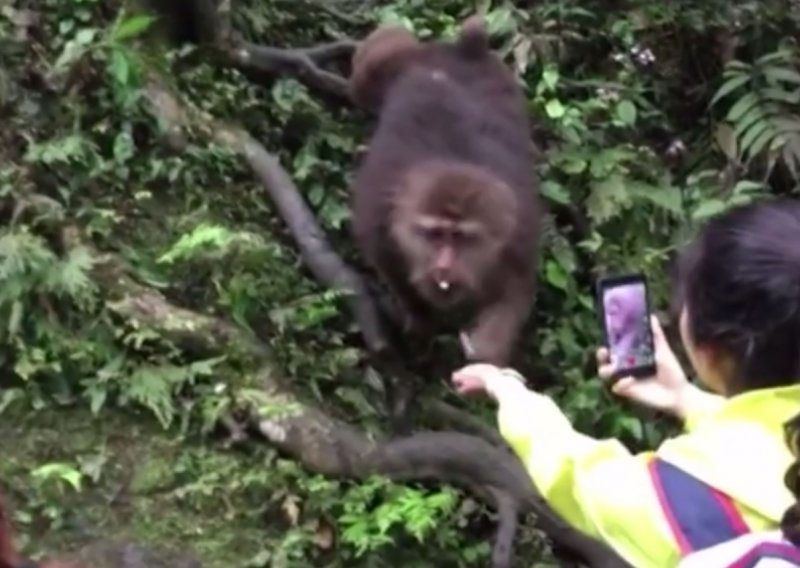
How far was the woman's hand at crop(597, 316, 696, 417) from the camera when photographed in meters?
2.87

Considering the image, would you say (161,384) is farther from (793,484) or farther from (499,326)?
(793,484)

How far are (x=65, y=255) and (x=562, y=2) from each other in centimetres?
327

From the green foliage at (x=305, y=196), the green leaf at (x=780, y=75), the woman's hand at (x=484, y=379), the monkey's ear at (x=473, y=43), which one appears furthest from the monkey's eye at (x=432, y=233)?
the woman's hand at (x=484, y=379)

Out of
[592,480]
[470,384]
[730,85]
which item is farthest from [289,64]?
[592,480]

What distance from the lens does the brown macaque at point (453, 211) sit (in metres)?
5.73

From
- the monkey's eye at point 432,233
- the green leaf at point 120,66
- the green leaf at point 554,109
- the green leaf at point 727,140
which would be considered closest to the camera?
the monkey's eye at point 432,233

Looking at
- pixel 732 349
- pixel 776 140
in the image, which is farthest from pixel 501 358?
pixel 732 349

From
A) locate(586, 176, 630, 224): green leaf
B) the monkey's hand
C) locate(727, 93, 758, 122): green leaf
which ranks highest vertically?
locate(727, 93, 758, 122): green leaf

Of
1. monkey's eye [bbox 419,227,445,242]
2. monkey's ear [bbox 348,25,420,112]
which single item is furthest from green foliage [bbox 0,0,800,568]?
monkey's eye [bbox 419,227,445,242]

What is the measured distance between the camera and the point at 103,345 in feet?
16.9

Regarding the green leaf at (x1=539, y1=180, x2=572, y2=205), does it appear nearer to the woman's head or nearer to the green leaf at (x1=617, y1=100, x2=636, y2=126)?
the green leaf at (x1=617, y1=100, x2=636, y2=126)

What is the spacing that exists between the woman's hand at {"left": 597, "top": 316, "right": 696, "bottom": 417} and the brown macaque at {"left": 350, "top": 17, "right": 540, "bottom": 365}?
275 centimetres

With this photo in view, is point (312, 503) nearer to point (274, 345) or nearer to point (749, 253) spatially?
point (274, 345)

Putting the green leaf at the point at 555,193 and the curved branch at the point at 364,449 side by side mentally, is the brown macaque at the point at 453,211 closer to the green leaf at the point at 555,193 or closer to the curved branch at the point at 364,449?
the green leaf at the point at 555,193
